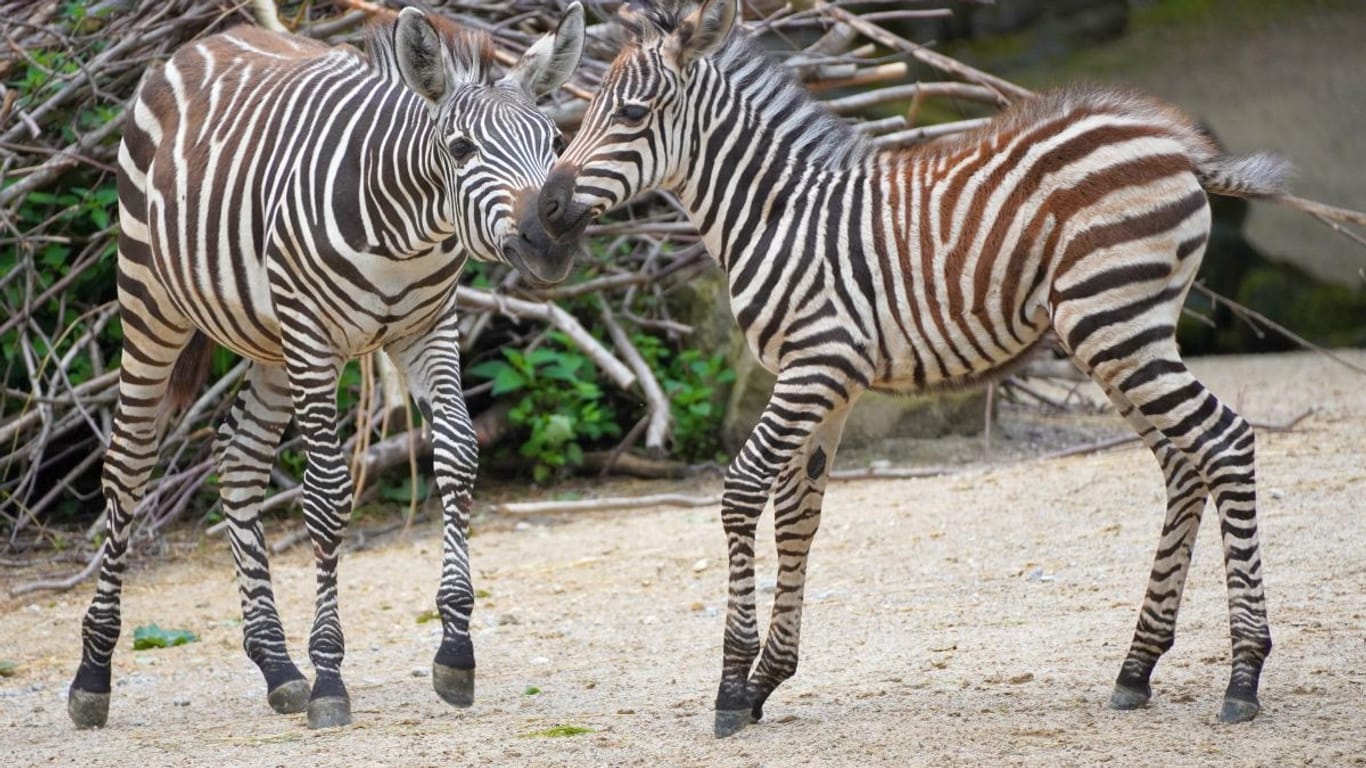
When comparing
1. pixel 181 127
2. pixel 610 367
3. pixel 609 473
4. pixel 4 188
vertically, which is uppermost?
pixel 181 127

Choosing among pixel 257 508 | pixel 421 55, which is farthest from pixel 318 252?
pixel 257 508

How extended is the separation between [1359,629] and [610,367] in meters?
4.89

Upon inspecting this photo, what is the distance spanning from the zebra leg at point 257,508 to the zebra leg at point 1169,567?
295 cm

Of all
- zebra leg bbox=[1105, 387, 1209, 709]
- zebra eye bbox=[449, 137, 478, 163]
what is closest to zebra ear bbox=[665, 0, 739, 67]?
zebra eye bbox=[449, 137, 478, 163]

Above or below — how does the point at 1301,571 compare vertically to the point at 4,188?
below

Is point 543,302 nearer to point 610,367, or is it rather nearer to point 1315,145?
point 610,367

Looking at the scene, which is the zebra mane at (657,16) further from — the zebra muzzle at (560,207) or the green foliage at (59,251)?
the green foliage at (59,251)

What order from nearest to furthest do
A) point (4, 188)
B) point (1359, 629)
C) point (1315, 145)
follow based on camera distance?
point (1359, 629)
point (4, 188)
point (1315, 145)

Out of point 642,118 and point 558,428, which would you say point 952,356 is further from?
point 558,428

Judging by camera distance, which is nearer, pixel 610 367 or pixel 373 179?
pixel 373 179

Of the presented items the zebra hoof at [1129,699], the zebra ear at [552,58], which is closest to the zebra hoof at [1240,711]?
the zebra hoof at [1129,699]

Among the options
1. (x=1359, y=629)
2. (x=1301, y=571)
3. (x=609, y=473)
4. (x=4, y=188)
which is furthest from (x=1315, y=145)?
(x=4, y=188)

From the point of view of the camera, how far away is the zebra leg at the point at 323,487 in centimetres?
507

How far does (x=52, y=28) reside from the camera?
7895 millimetres
